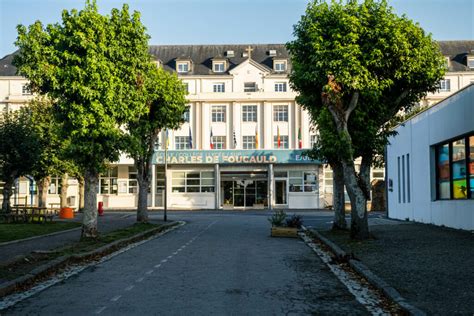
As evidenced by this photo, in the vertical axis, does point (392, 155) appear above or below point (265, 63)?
below

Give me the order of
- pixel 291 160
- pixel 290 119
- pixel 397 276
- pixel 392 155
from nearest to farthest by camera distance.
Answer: pixel 397 276 → pixel 392 155 → pixel 291 160 → pixel 290 119

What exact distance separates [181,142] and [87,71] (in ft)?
127

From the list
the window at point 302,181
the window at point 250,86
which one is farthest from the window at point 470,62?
the window at point 250,86

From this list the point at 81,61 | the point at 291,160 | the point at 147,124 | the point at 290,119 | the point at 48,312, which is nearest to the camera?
the point at 48,312

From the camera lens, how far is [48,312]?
764cm

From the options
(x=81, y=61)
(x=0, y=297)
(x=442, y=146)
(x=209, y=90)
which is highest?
(x=209, y=90)

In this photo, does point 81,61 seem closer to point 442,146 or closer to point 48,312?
point 48,312

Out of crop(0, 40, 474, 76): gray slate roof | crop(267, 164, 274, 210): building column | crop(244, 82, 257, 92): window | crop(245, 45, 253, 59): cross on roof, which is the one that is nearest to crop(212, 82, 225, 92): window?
crop(0, 40, 474, 76): gray slate roof

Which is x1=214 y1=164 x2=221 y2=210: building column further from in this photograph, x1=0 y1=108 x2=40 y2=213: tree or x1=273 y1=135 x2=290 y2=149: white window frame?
x1=0 y1=108 x2=40 y2=213: tree

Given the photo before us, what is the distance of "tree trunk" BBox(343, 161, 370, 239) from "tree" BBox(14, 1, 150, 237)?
23.9ft

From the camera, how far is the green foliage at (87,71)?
55.9ft

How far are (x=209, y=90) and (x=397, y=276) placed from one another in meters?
49.3

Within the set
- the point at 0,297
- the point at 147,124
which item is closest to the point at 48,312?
the point at 0,297

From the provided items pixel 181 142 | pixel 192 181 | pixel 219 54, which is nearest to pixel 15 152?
pixel 192 181
